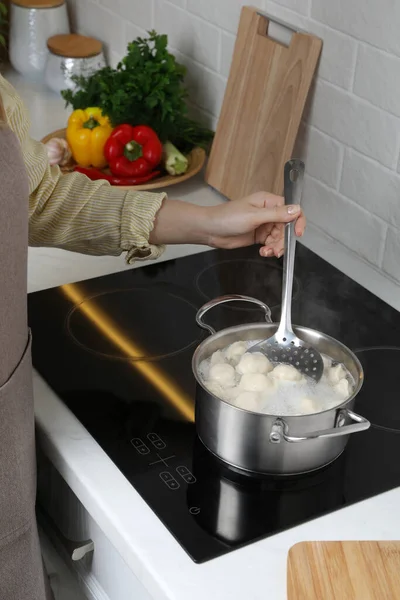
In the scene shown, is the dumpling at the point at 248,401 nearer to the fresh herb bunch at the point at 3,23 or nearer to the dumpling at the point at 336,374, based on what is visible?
the dumpling at the point at 336,374

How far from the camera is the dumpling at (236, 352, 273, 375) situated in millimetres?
950

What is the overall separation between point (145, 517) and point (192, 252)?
67 cm

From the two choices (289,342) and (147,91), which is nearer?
(289,342)

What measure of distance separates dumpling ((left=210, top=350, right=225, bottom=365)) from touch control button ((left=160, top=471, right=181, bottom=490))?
139 mm

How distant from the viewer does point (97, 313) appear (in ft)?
4.06

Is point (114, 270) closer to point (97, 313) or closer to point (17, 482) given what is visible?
point (97, 313)

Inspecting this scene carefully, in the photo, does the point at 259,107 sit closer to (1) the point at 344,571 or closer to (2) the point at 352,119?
(2) the point at 352,119

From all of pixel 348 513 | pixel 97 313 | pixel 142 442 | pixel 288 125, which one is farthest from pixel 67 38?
pixel 348 513

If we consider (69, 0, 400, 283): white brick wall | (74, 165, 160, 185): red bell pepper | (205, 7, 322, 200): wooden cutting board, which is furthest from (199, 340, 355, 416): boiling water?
(74, 165, 160, 185): red bell pepper

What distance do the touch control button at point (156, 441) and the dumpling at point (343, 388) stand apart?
0.68 feet

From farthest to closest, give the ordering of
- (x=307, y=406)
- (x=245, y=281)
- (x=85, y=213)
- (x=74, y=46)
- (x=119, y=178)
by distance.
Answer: (x=74, y=46) → (x=119, y=178) → (x=245, y=281) → (x=85, y=213) → (x=307, y=406)

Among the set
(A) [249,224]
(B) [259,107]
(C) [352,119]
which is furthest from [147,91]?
(A) [249,224]

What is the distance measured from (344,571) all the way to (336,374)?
25cm

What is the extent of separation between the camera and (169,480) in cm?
92
